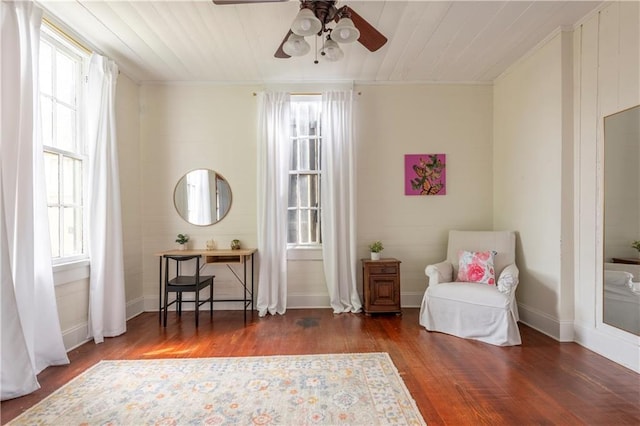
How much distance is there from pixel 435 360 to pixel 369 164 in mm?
2475

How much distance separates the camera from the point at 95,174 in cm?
331

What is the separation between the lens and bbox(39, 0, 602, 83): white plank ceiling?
2.82 meters

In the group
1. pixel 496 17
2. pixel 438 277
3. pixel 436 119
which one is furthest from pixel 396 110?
pixel 438 277

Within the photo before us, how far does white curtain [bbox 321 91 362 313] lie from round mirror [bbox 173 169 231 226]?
51.0 inches

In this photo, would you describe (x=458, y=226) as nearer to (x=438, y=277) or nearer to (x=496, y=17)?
(x=438, y=277)

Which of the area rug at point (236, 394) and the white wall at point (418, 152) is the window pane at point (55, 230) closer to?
the area rug at point (236, 394)

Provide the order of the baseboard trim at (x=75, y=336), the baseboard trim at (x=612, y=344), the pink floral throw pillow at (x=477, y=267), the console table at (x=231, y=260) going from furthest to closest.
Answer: the console table at (x=231, y=260)
the pink floral throw pillow at (x=477, y=267)
the baseboard trim at (x=75, y=336)
the baseboard trim at (x=612, y=344)

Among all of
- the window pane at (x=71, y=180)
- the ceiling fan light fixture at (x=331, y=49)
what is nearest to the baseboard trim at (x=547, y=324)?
the ceiling fan light fixture at (x=331, y=49)

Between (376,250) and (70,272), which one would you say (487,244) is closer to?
(376,250)

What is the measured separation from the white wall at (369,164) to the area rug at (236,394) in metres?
1.70

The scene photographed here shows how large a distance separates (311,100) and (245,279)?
2396 mm

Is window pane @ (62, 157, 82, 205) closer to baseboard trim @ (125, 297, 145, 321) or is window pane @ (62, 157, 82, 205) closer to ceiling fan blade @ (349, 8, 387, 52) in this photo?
baseboard trim @ (125, 297, 145, 321)

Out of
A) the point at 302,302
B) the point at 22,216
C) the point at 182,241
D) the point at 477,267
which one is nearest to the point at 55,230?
the point at 22,216

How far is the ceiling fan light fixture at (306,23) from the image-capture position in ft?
6.80
